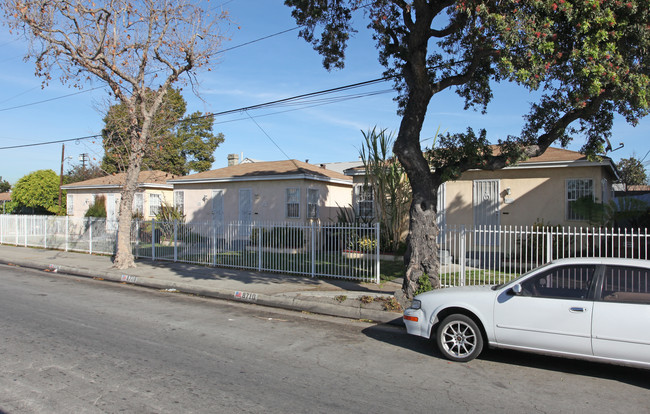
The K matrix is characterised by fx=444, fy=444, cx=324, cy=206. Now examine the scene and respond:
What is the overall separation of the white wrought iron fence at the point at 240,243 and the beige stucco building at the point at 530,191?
11.6ft

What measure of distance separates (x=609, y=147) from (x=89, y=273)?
14.6 metres

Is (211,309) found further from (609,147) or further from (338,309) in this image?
(609,147)

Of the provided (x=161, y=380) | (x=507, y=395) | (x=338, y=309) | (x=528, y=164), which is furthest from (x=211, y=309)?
(x=528, y=164)

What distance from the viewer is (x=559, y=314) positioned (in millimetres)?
5258

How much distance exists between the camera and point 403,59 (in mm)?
9922

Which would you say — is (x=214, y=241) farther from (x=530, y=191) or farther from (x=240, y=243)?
(x=530, y=191)

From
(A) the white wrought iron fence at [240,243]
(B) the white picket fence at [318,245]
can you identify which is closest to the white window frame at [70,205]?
(B) the white picket fence at [318,245]

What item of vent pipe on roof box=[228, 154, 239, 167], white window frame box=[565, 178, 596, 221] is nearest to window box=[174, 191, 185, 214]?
vent pipe on roof box=[228, 154, 239, 167]

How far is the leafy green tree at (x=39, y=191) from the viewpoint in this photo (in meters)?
35.6

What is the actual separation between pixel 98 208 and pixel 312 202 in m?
15.2

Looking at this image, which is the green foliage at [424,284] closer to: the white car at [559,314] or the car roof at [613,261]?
the white car at [559,314]

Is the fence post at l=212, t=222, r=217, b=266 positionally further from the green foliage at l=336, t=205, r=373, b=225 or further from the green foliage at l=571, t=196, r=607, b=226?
the green foliage at l=571, t=196, r=607, b=226

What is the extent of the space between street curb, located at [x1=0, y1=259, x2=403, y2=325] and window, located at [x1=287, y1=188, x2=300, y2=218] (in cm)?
790

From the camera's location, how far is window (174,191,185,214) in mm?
23344
